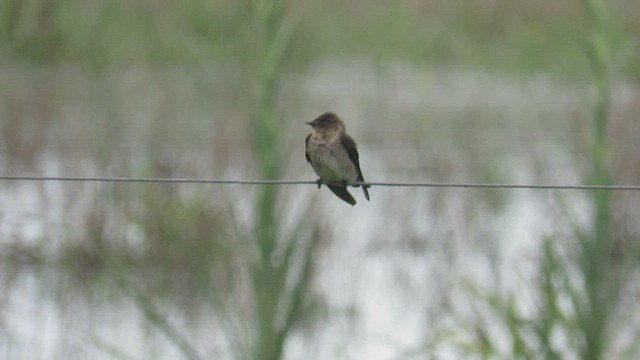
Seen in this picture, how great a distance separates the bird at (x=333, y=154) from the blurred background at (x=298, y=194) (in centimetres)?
75

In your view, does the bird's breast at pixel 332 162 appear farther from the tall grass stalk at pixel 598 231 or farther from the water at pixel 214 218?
the water at pixel 214 218

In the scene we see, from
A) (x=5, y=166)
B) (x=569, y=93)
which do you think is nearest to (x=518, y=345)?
(x=5, y=166)

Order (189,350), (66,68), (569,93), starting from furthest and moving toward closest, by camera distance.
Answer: (569,93)
(66,68)
(189,350)

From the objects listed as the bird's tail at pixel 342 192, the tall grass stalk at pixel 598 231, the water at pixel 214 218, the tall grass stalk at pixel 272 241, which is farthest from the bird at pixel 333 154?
the water at pixel 214 218

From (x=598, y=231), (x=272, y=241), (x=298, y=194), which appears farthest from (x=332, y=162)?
(x=298, y=194)

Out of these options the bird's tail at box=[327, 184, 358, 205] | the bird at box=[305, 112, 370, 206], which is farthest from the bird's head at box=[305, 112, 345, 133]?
the bird's tail at box=[327, 184, 358, 205]

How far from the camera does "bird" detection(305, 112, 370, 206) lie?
22.3 feet

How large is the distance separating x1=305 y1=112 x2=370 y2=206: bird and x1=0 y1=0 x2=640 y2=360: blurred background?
754 millimetres

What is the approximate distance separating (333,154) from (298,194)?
10.5 feet

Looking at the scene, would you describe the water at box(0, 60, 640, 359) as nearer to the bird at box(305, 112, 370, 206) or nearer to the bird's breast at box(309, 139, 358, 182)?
the bird at box(305, 112, 370, 206)

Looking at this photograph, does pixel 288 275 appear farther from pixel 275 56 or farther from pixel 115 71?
pixel 115 71

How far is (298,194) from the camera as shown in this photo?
32.8 feet

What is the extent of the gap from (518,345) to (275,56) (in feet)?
6.27

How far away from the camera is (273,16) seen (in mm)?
7910
